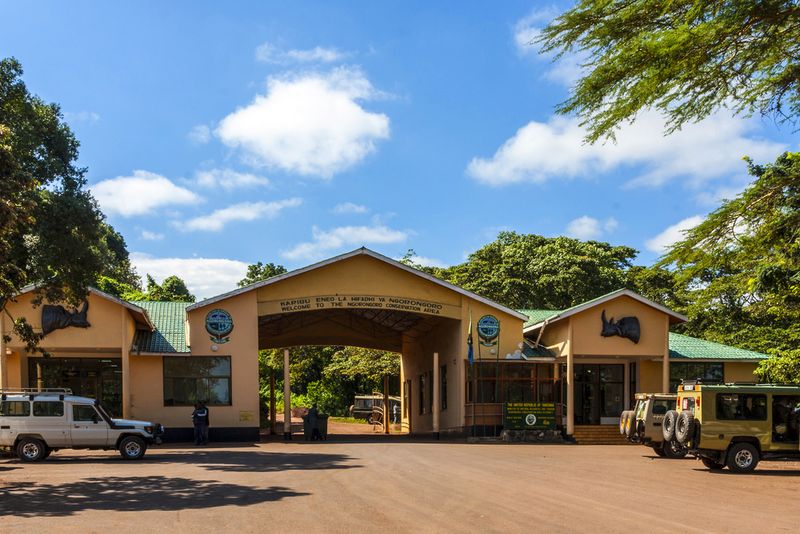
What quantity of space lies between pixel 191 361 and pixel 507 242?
29.7m

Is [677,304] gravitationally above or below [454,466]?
above

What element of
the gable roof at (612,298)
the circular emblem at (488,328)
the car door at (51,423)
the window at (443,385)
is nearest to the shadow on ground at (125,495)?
the car door at (51,423)

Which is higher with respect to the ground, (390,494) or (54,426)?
(54,426)

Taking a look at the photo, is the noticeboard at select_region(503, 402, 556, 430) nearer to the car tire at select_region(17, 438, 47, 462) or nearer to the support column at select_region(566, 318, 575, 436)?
the support column at select_region(566, 318, 575, 436)

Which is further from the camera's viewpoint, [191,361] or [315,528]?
[191,361]

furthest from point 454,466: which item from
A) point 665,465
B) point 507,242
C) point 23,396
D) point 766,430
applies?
point 507,242

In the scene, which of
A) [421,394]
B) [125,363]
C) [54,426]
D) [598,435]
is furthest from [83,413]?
[421,394]

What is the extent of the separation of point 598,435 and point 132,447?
18.9 metres

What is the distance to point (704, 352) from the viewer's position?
1362 inches

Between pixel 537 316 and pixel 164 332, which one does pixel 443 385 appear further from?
pixel 164 332

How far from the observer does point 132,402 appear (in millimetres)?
30062

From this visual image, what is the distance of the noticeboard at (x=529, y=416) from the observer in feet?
102

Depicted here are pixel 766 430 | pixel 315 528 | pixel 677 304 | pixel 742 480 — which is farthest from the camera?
pixel 677 304

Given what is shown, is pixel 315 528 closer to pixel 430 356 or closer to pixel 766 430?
pixel 766 430
